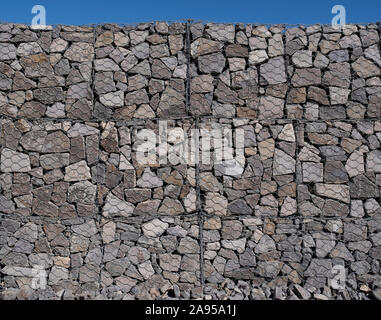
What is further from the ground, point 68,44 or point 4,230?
point 68,44

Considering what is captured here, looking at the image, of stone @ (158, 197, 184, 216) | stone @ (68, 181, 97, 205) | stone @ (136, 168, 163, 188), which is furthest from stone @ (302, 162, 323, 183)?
stone @ (68, 181, 97, 205)

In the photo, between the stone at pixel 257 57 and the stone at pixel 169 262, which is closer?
the stone at pixel 169 262

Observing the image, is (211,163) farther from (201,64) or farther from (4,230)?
(4,230)

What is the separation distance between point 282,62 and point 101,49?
213 cm

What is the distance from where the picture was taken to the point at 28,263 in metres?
4.66

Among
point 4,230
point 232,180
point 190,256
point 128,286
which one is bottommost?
point 128,286

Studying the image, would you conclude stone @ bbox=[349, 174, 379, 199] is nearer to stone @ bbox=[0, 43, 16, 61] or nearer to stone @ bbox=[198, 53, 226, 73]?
stone @ bbox=[198, 53, 226, 73]

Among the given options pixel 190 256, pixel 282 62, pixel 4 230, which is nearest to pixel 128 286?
pixel 190 256

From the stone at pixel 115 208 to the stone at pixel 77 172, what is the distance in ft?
1.18

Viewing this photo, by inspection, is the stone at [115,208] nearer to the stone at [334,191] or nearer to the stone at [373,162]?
the stone at [334,191]

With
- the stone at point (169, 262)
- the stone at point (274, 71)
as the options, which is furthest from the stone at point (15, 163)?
the stone at point (274, 71)

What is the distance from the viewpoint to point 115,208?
468 cm

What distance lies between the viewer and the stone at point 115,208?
4.68m

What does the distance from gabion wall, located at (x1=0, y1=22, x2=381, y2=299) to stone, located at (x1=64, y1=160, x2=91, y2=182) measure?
16 mm
